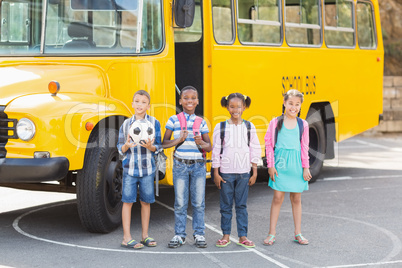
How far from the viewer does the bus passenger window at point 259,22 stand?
868 cm

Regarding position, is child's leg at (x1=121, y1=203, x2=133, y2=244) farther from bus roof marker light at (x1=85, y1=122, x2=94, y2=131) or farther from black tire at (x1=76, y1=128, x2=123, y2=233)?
bus roof marker light at (x1=85, y1=122, x2=94, y2=131)

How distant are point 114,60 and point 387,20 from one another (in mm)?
18268

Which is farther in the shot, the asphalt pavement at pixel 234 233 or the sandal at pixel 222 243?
the sandal at pixel 222 243

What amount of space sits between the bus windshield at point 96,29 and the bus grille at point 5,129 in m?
1.16

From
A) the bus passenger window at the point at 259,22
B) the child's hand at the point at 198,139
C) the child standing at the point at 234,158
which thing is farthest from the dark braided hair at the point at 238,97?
the bus passenger window at the point at 259,22

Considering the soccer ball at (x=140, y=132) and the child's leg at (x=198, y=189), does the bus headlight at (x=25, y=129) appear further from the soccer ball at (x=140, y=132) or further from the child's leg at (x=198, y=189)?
the child's leg at (x=198, y=189)

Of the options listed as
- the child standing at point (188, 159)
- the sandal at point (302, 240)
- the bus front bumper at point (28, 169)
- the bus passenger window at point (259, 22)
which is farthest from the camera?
the bus passenger window at point (259, 22)

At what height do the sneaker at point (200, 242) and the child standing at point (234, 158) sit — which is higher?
the child standing at point (234, 158)

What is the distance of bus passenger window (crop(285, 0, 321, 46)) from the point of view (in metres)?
9.59

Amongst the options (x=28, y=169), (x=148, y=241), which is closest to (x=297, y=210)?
(x=148, y=241)

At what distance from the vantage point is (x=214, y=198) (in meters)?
9.02

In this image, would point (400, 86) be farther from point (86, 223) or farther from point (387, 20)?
point (86, 223)

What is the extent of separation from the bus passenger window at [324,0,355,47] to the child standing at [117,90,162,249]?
4.82 m

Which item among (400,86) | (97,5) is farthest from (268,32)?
(400,86)
